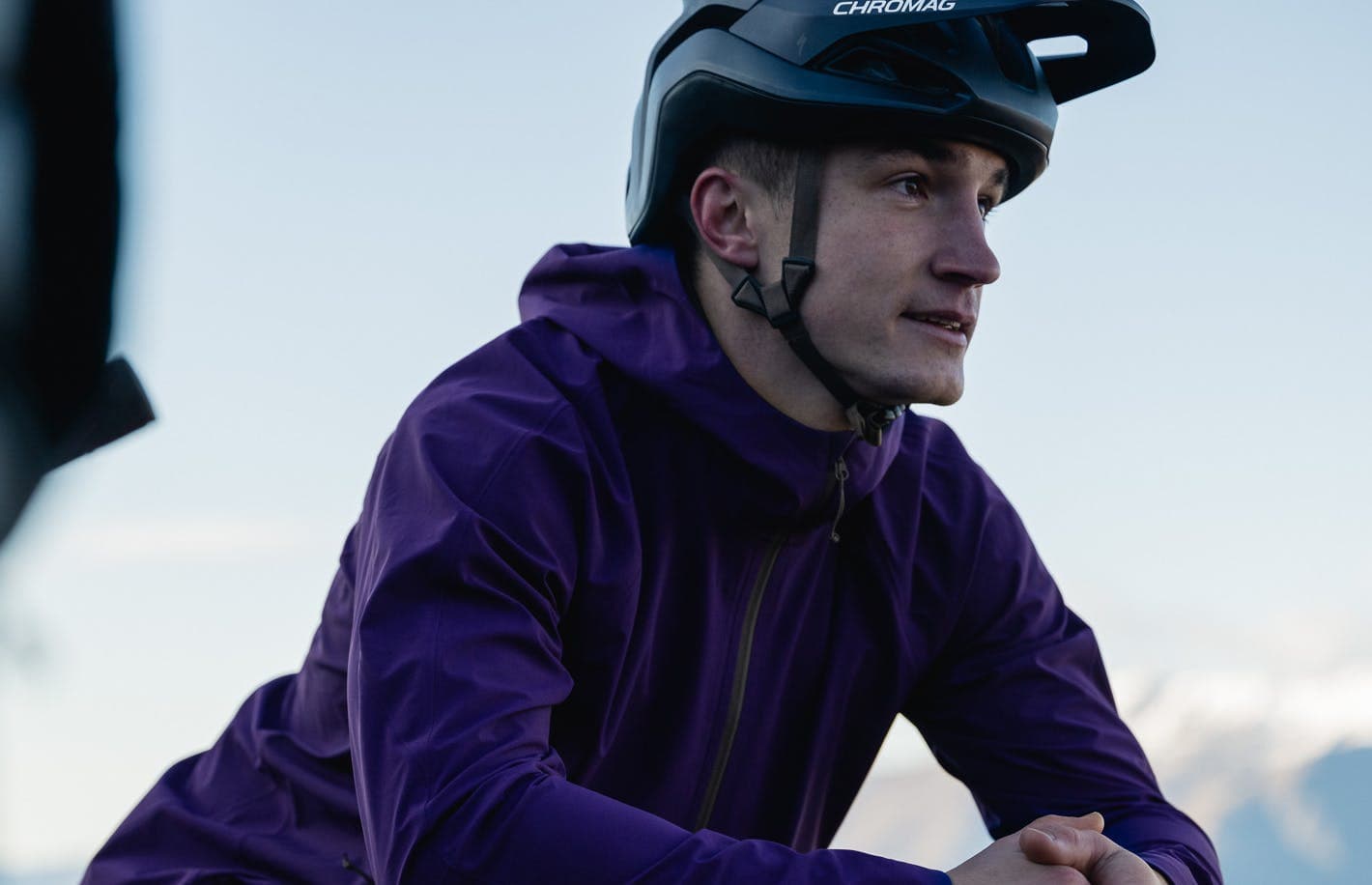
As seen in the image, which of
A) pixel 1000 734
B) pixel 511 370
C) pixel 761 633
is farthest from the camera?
pixel 1000 734

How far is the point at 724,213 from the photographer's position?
3.32m

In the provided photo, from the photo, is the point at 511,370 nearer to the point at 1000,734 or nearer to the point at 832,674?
the point at 832,674

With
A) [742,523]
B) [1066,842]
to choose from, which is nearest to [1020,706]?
[742,523]

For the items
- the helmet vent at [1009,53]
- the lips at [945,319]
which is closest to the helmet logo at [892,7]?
the helmet vent at [1009,53]

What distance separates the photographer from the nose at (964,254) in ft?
10.2

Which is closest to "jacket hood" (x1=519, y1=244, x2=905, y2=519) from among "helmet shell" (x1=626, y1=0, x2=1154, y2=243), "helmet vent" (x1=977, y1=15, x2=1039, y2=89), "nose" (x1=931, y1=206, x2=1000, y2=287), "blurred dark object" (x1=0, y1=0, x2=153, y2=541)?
"helmet shell" (x1=626, y1=0, x2=1154, y2=243)

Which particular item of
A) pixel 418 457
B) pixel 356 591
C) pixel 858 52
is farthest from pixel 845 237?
pixel 356 591

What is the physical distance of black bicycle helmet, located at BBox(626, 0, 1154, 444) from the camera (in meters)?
3.10

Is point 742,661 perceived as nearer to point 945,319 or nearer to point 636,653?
point 636,653

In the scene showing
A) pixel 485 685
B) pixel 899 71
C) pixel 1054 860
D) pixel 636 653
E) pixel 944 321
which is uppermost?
pixel 899 71

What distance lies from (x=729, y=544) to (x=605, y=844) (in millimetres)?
912

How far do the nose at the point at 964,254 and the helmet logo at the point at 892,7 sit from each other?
38 cm

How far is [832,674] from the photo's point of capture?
342 cm

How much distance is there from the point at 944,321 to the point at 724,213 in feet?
1.67
